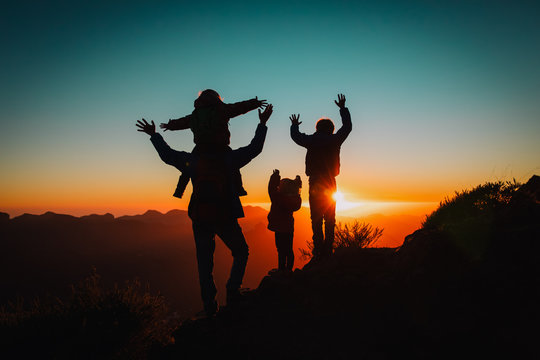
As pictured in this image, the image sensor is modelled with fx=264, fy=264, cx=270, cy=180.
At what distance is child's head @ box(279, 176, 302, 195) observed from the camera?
611 centimetres

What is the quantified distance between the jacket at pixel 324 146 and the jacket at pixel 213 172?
1.99m

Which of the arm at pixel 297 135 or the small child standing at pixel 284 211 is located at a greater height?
the arm at pixel 297 135

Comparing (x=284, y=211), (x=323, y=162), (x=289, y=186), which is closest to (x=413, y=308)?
(x=323, y=162)

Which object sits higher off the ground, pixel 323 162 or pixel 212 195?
pixel 323 162

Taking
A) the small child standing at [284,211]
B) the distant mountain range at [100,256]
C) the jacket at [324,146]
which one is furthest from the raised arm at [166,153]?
the distant mountain range at [100,256]

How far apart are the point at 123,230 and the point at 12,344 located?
617ft

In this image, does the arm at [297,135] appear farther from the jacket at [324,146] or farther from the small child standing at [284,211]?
the small child standing at [284,211]

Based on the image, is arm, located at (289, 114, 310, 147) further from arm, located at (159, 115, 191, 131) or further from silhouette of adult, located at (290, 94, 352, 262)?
arm, located at (159, 115, 191, 131)

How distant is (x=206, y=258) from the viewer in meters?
3.15

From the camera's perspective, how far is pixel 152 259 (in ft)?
411

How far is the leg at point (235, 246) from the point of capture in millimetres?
3109

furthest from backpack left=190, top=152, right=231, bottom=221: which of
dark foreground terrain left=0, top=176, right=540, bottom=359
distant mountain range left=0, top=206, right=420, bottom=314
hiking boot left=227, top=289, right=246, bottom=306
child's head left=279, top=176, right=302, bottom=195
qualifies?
distant mountain range left=0, top=206, right=420, bottom=314

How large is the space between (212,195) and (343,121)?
299 centimetres

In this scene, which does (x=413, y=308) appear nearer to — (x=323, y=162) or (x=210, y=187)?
(x=210, y=187)
